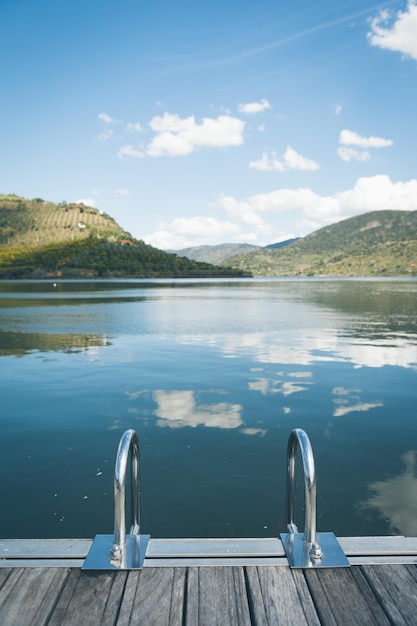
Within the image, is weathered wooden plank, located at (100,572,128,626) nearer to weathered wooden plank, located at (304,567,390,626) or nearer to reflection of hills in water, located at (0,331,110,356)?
weathered wooden plank, located at (304,567,390,626)

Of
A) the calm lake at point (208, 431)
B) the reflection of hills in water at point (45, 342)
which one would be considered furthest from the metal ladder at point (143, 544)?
the reflection of hills in water at point (45, 342)

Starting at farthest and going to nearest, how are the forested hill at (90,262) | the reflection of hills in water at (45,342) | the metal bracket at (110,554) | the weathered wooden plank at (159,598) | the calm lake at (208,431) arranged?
1. the forested hill at (90,262)
2. the reflection of hills in water at (45,342)
3. the calm lake at (208,431)
4. the metal bracket at (110,554)
5. the weathered wooden plank at (159,598)

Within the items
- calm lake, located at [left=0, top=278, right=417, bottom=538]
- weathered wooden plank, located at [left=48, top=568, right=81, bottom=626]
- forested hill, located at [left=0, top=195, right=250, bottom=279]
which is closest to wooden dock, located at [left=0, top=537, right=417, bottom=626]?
weathered wooden plank, located at [left=48, top=568, right=81, bottom=626]

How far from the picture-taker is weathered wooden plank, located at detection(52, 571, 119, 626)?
2.94 m

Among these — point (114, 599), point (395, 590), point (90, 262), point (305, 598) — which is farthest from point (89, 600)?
point (90, 262)

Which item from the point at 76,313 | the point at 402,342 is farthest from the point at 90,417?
the point at 76,313

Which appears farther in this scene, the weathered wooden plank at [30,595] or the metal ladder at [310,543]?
the metal ladder at [310,543]

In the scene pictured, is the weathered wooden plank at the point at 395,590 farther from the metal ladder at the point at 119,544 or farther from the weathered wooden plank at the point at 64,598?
the weathered wooden plank at the point at 64,598

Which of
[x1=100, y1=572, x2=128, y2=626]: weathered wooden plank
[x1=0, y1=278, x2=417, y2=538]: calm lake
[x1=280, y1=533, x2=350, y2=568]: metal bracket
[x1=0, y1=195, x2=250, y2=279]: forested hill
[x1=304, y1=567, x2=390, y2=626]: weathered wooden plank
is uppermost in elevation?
[x1=0, y1=195, x2=250, y2=279]: forested hill

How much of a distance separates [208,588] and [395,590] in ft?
4.11

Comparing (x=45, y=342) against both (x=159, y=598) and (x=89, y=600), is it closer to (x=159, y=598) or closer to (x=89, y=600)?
(x=89, y=600)

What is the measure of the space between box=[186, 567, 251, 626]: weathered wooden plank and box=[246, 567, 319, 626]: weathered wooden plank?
2.7 inches

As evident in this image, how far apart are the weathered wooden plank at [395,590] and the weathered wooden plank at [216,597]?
2.94ft

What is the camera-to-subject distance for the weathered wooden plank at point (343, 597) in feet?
9.70
